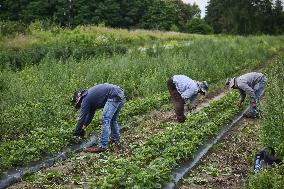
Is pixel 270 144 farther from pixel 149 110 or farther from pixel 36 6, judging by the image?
pixel 36 6

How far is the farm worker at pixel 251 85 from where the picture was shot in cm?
1294

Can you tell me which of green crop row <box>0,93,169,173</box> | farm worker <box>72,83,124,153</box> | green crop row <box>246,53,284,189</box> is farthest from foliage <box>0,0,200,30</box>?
green crop row <box>246,53,284,189</box>

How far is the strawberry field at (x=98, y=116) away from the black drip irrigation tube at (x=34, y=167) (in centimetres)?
14

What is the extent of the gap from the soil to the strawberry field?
390 mm

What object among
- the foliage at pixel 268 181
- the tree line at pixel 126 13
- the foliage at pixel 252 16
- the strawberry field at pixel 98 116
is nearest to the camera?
the foliage at pixel 268 181

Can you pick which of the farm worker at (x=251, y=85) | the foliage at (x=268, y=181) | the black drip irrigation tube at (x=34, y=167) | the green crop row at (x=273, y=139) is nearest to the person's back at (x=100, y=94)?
the black drip irrigation tube at (x=34, y=167)

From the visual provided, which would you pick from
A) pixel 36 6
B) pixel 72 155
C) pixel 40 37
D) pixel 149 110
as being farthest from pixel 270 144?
pixel 36 6

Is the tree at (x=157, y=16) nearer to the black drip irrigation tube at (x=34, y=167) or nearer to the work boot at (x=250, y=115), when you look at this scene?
the work boot at (x=250, y=115)

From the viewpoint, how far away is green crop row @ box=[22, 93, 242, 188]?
7.06m

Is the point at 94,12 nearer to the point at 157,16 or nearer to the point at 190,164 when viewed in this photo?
the point at 157,16

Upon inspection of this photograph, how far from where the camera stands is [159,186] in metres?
7.04

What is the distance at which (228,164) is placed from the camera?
909 cm

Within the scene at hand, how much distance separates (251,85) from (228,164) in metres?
4.86

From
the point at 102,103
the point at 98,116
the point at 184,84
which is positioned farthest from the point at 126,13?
the point at 102,103
